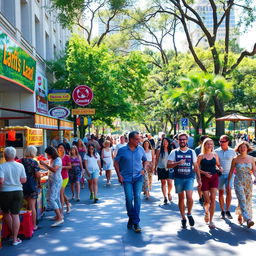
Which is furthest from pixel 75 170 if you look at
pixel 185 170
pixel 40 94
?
pixel 40 94

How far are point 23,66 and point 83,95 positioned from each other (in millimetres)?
3382

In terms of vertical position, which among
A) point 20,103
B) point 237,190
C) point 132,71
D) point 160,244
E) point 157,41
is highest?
point 157,41

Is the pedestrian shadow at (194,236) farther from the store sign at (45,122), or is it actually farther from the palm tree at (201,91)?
the palm tree at (201,91)

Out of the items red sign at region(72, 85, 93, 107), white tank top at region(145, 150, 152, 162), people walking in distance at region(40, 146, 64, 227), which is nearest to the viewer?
people walking in distance at region(40, 146, 64, 227)

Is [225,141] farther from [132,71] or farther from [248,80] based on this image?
[248,80]

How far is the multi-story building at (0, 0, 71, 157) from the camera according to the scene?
11386 mm

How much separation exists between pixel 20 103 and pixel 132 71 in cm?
988

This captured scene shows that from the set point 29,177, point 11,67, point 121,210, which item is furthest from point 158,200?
point 11,67

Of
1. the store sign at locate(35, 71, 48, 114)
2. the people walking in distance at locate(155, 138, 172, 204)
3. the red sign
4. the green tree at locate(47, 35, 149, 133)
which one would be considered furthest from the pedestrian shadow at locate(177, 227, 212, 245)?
the green tree at locate(47, 35, 149, 133)

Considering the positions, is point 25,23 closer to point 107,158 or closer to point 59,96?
point 59,96

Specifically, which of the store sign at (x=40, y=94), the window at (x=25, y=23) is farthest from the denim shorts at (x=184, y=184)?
the window at (x=25, y=23)

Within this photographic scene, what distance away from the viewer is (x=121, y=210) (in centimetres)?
873

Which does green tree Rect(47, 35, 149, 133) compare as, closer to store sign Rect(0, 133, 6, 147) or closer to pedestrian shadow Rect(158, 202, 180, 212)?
store sign Rect(0, 133, 6, 147)

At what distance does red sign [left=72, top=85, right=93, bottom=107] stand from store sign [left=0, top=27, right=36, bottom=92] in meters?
1.87
